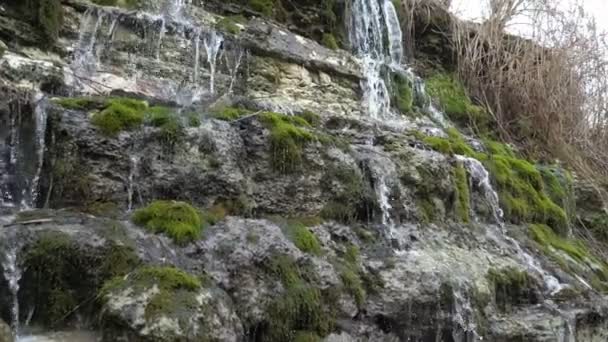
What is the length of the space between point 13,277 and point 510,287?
11.5ft

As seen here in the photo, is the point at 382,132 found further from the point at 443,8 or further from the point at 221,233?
the point at 443,8

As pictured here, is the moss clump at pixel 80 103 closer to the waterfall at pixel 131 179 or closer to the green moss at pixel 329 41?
the waterfall at pixel 131 179

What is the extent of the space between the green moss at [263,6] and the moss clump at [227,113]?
110 inches

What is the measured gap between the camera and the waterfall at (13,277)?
2.84m

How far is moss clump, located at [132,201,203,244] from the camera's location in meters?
3.39

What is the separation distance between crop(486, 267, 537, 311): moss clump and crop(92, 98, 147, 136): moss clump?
2.89 metres

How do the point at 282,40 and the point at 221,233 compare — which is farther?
the point at 282,40

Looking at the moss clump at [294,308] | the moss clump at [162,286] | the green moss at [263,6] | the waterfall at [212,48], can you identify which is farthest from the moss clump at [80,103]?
the green moss at [263,6]

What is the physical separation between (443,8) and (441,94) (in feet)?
5.66

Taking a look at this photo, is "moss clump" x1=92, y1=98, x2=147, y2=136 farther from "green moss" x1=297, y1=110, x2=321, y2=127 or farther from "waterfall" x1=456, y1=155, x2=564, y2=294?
"waterfall" x1=456, y1=155, x2=564, y2=294

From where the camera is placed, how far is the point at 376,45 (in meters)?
8.55

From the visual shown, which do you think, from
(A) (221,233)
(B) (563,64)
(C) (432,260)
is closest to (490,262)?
(C) (432,260)

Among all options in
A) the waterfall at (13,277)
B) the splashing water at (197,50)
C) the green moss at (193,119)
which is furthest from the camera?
the splashing water at (197,50)

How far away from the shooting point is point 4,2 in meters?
5.06
